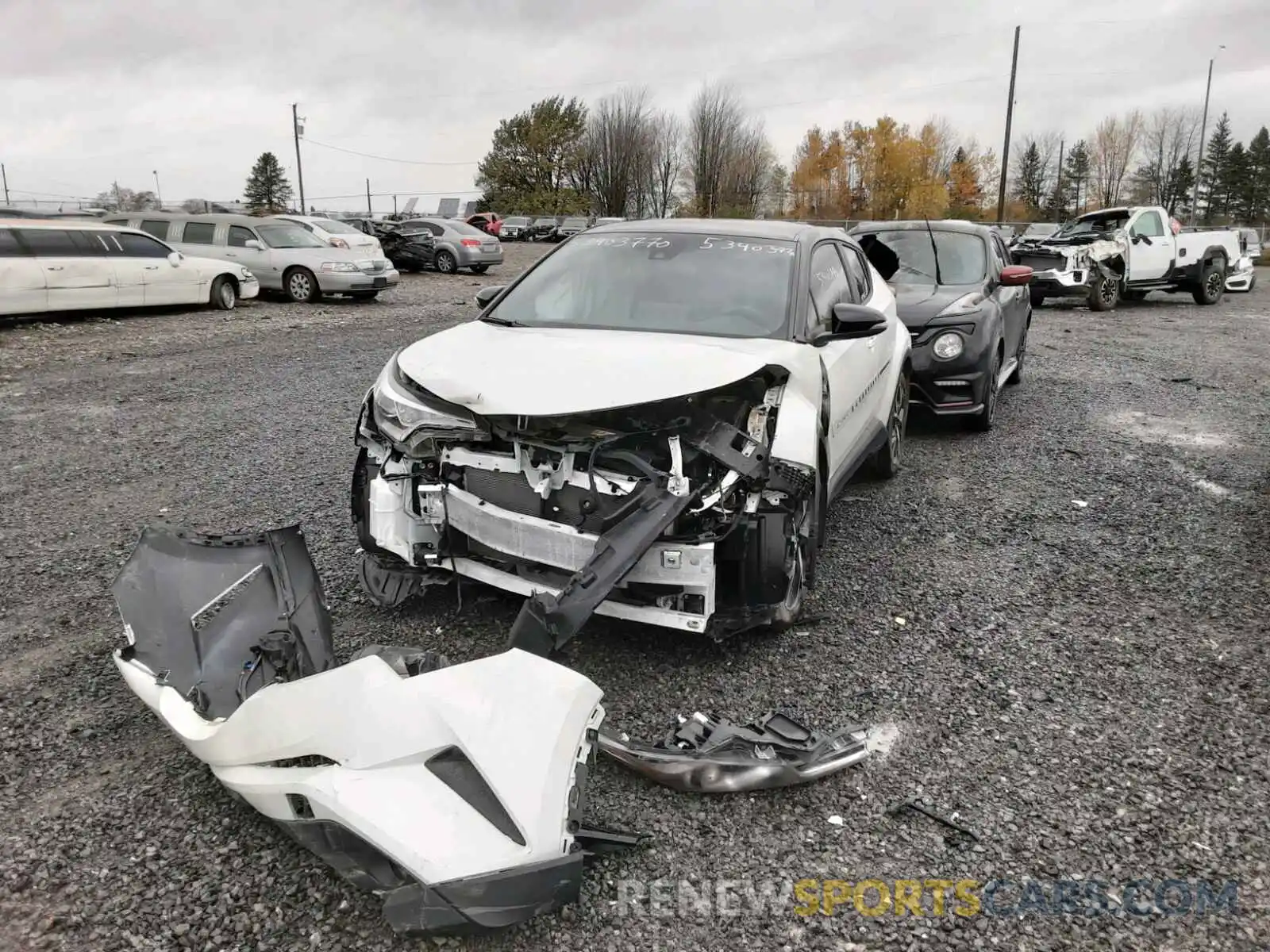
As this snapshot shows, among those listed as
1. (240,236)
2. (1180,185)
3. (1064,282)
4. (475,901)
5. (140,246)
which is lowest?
(475,901)

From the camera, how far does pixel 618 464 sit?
3.26m

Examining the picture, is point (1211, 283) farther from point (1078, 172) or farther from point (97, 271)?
point (1078, 172)

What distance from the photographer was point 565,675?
2.39 meters

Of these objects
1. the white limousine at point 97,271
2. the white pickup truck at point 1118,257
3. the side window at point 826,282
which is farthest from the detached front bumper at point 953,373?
the white limousine at point 97,271

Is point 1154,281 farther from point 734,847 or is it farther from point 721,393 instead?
point 734,847

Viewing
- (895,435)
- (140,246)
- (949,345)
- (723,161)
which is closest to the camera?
(895,435)

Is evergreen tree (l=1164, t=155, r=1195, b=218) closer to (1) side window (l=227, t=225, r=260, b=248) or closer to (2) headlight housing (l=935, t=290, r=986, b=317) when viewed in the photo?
(1) side window (l=227, t=225, r=260, b=248)

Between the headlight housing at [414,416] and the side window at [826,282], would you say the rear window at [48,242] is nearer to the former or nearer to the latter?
the headlight housing at [414,416]

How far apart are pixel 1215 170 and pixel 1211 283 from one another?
80965 millimetres

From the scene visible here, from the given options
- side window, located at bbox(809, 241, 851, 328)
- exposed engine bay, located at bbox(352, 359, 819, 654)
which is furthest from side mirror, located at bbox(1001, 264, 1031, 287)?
exposed engine bay, located at bbox(352, 359, 819, 654)

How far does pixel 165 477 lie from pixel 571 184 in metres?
61.5

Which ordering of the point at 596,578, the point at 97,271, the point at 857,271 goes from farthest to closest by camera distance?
the point at 97,271 → the point at 857,271 → the point at 596,578

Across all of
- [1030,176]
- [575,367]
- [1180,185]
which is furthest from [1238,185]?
[575,367]

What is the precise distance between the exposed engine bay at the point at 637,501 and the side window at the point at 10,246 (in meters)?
11.7
